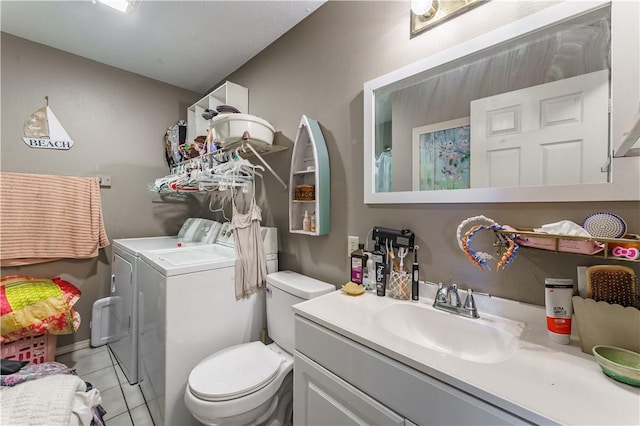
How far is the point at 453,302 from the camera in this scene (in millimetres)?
1085

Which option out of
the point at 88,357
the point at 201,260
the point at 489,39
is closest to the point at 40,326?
the point at 88,357

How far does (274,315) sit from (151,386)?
2.87ft

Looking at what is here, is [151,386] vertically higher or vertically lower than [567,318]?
lower

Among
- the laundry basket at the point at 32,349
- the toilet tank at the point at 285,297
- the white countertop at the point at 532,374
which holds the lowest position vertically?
the laundry basket at the point at 32,349

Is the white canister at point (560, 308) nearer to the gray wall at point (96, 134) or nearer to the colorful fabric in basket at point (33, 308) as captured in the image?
the colorful fabric in basket at point (33, 308)

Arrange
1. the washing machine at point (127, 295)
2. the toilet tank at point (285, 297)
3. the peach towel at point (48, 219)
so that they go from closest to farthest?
the toilet tank at point (285, 297)
the washing machine at point (127, 295)
the peach towel at point (48, 219)

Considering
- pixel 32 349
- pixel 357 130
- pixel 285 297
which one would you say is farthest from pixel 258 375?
pixel 32 349

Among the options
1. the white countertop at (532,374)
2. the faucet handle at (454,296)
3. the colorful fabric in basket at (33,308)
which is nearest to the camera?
the white countertop at (532,374)

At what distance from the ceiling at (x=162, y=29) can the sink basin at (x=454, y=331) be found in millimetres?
1898

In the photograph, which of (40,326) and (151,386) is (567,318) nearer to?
(151,386)

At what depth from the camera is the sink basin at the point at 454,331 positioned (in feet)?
3.00

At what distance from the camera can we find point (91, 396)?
3.69 feet

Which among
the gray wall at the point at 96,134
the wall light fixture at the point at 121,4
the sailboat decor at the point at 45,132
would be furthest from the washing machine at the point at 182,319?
the wall light fixture at the point at 121,4

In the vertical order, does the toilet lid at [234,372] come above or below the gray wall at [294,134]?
below
